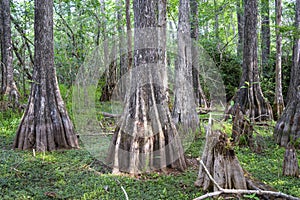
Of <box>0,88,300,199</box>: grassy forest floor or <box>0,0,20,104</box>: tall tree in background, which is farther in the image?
<box>0,0,20,104</box>: tall tree in background

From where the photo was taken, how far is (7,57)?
10523 millimetres

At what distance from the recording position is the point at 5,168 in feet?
17.9

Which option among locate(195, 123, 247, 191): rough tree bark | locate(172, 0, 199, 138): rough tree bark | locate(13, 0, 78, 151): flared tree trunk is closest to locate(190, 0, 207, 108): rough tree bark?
locate(172, 0, 199, 138): rough tree bark

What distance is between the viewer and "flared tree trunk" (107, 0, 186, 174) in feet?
17.9

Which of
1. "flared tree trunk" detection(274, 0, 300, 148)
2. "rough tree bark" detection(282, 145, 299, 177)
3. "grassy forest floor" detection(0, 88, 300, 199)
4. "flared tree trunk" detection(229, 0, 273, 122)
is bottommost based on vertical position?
"grassy forest floor" detection(0, 88, 300, 199)

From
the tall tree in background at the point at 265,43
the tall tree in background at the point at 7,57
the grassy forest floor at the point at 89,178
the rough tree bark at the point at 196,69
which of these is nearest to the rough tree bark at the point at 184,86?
the grassy forest floor at the point at 89,178

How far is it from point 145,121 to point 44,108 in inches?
100

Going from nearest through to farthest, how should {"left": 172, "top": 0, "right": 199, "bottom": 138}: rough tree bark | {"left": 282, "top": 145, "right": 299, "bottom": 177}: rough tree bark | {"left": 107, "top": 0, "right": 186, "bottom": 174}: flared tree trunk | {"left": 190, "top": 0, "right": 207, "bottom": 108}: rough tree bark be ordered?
1. {"left": 282, "top": 145, "right": 299, "bottom": 177}: rough tree bark
2. {"left": 107, "top": 0, "right": 186, "bottom": 174}: flared tree trunk
3. {"left": 172, "top": 0, "right": 199, "bottom": 138}: rough tree bark
4. {"left": 190, "top": 0, "right": 207, "bottom": 108}: rough tree bark

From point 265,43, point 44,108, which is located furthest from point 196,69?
point 44,108

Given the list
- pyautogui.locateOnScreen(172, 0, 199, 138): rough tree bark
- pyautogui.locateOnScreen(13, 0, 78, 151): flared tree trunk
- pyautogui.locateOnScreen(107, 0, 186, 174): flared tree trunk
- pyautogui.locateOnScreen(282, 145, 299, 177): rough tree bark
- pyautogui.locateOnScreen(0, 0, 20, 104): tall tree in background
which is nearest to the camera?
pyautogui.locateOnScreen(282, 145, 299, 177): rough tree bark

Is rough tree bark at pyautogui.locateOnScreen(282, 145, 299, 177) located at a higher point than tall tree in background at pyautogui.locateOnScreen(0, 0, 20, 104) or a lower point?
lower

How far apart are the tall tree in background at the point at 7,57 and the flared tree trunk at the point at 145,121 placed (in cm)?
577

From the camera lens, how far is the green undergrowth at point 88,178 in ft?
14.7

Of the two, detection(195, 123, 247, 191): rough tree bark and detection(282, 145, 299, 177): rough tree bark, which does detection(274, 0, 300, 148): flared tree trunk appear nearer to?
detection(282, 145, 299, 177): rough tree bark
